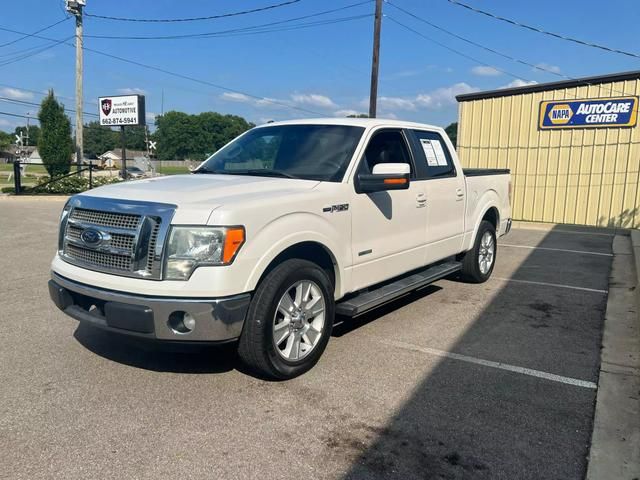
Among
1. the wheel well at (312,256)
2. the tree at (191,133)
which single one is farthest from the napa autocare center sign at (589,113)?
the tree at (191,133)

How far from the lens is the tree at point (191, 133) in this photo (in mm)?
121062

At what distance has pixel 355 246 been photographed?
449 centimetres

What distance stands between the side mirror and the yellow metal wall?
1180cm

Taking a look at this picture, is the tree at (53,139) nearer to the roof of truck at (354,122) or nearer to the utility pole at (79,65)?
the utility pole at (79,65)

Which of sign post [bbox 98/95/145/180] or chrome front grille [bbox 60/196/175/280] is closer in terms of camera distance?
chrome front grille [bbox 60/196/175/280]

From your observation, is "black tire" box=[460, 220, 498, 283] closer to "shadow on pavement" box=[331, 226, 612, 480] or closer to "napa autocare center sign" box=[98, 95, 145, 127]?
"shadow on pavement" box=[331, 226, 612, 480]

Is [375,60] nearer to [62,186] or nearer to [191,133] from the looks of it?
[62,186]

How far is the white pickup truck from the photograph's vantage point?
339 cm

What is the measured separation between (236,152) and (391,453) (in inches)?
133

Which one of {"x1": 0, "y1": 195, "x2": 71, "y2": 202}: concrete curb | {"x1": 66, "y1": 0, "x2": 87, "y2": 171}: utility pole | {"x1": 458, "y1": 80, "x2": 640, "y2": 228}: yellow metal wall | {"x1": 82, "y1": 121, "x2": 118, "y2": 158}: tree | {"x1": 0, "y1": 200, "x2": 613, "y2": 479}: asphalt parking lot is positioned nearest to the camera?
{"x1": 0, "y1": 200, "x2": 613, "y2": 479}: asphalt parking lot

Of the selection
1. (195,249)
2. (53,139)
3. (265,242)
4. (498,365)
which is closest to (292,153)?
(265,242)

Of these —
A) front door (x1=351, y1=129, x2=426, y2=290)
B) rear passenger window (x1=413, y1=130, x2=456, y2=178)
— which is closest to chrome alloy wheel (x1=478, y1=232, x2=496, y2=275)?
rear passenger window (x1=413, y1=130, x2=456, y2=178)

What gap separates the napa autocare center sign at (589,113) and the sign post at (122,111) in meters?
16.9

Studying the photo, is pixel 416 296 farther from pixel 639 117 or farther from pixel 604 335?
pixel 639 117
